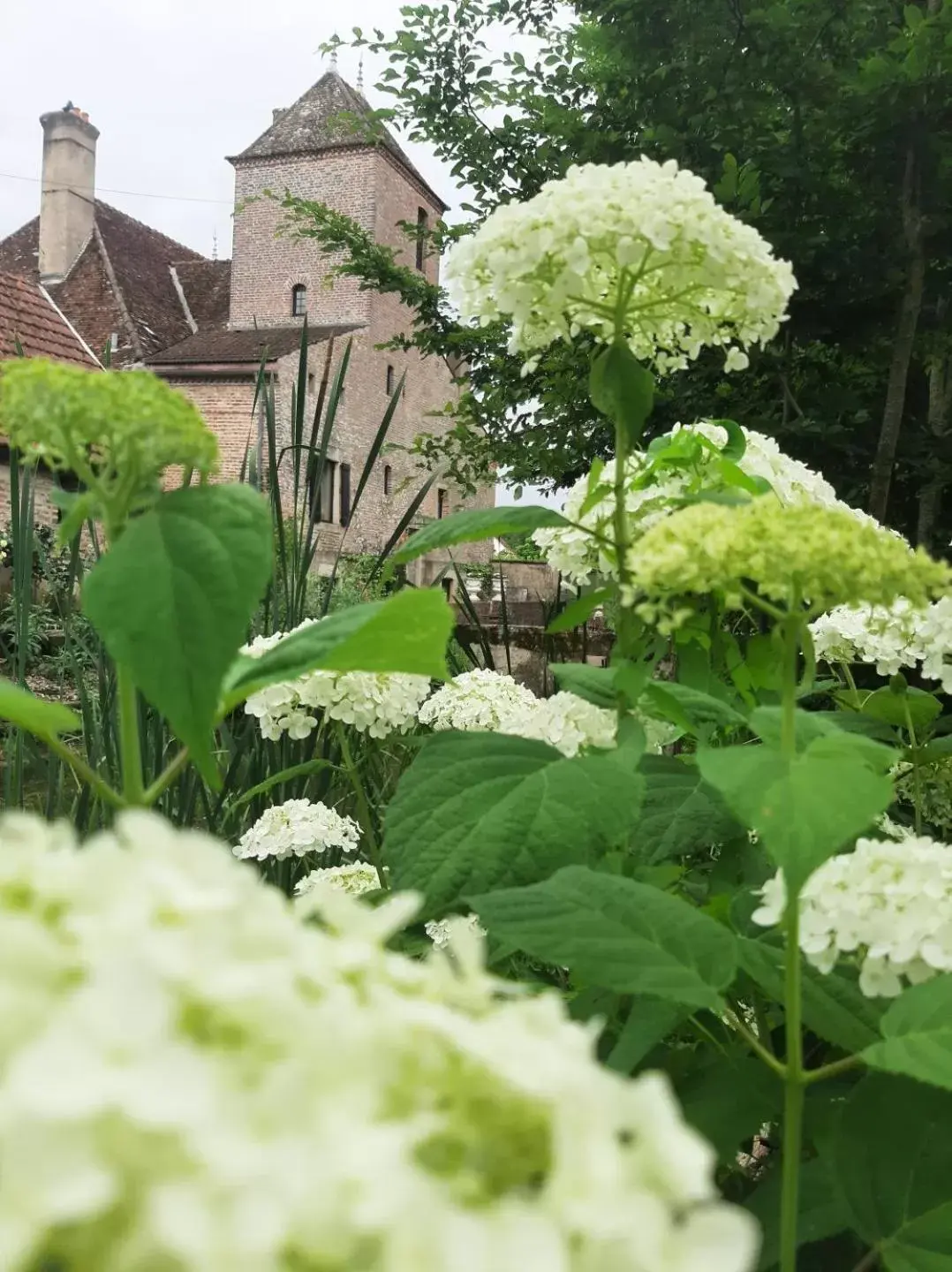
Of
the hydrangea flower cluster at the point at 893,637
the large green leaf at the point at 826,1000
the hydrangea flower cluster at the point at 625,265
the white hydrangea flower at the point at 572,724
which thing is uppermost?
the hydrangea flower cluster at the point at 625,265

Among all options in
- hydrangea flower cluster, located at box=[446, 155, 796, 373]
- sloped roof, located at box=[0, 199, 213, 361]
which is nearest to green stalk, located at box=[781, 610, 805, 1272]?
hydrangea flower cluster, located at box=[446, 155, 796, 373]

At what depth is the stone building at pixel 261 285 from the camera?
74.9 ft

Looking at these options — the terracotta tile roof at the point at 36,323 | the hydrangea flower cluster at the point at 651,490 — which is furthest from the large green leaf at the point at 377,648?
the terracotta tile roof at the point at 36,323

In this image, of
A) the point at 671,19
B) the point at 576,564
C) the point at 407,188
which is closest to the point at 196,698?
the point at 576,564

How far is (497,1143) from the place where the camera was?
1.14 feet

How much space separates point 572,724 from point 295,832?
786 mm

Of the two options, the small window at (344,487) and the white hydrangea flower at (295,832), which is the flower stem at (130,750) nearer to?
the white hydrangea flower at (295,832)

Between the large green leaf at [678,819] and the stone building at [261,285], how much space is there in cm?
2133

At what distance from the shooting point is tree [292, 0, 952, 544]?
379cm

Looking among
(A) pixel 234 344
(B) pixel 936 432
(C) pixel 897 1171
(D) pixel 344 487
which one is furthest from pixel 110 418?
(A) pixel 234 344

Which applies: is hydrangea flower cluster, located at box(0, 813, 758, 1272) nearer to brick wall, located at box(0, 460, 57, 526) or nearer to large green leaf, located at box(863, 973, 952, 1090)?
large green leaf, located at box(863, 973, 952, 1090)

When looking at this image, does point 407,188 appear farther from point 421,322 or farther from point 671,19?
point 671,19

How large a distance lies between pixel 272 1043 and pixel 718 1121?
0.56 metres

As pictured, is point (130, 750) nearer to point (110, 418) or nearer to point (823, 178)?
point (110, 418)
